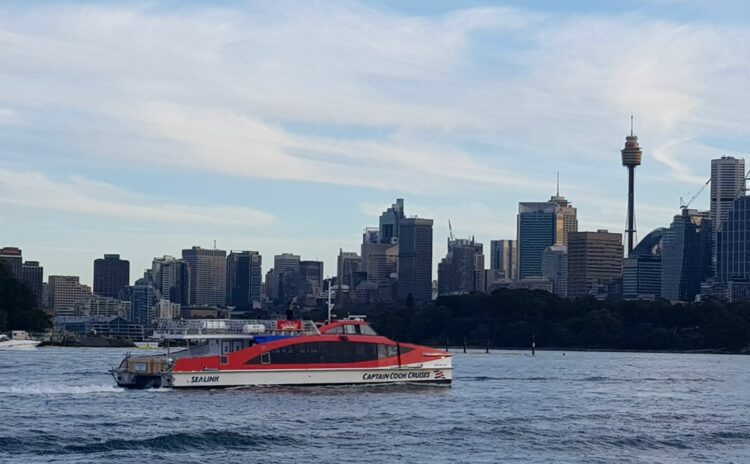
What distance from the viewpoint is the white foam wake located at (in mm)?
80188

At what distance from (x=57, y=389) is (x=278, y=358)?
14.3 m

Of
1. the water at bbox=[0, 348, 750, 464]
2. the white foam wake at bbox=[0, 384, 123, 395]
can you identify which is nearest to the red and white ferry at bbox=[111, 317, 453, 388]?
the water at bbox=[0, 348, 750, 464]

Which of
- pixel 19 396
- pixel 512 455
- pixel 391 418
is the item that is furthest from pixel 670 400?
pixel 19 396

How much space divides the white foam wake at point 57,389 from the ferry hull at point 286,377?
5.37 meters

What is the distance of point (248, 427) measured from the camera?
60625 mm

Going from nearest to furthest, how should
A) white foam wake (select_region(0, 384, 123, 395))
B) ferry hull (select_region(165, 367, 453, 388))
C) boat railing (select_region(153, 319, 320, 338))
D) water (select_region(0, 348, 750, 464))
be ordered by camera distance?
water (select_region(0, 348, 750, 464))
ferry hull (select_region(165, 367, 453, 388))
white foam wake (select_region(0, 384, 123, 395))
boat railing (select_region(153, 319, 320, 338))

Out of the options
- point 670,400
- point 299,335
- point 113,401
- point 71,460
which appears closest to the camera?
point 71,460

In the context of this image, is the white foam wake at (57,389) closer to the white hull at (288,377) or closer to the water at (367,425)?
the water at (367,425)

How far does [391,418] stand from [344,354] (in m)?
14.4

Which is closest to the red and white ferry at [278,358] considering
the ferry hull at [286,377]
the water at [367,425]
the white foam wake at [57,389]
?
the ferry hull at [286,377]

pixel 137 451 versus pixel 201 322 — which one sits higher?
pixel 201 322

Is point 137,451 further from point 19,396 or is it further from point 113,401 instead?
point 19,396

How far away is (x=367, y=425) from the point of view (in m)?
62.8

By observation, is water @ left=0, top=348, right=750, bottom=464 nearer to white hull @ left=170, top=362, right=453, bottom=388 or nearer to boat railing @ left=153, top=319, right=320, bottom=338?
white hull @ left=170, top=362, right=453, bottom=388
